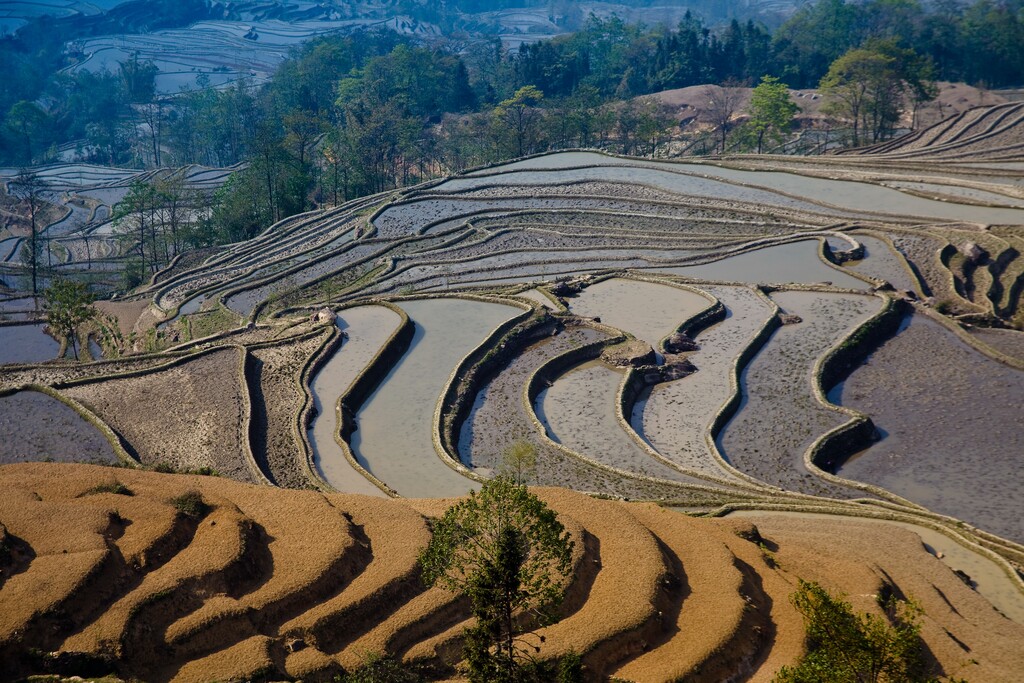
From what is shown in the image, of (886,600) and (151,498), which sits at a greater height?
(151,498)

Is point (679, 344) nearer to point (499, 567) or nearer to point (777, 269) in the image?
point (777, 269)

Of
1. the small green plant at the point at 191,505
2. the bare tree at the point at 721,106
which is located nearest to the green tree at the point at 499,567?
the small green plant at the point at 191,505

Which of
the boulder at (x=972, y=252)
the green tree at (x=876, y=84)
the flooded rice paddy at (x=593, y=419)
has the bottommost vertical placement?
the flooded rice paddy at (x=593, y=419)

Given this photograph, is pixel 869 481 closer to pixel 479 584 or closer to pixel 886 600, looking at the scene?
pixel 886 600

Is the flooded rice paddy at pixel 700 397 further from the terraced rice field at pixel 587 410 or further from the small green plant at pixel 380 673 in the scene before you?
the small green plant at pixel 380 673

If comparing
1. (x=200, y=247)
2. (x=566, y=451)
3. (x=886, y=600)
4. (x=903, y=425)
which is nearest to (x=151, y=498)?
(x=566, y=451)

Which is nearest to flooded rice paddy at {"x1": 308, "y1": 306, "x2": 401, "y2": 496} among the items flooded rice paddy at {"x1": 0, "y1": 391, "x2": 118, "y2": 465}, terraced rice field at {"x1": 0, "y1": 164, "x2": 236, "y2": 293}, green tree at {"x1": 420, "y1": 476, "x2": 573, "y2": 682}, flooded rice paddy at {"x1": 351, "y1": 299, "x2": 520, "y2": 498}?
flooded rice paddy at {"x1": 351, "y1": 299, "x2": 520, "y2": 498}

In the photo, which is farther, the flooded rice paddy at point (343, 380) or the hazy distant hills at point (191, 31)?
the hazy distant hills at point (191, 31)
